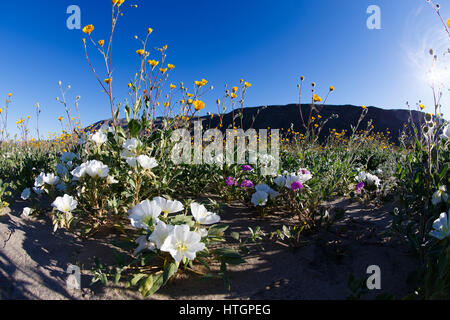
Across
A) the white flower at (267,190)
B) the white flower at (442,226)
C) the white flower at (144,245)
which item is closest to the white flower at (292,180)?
the white flower at (267,190)

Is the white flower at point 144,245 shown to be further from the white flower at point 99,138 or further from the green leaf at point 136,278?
the white flower at point 99,138

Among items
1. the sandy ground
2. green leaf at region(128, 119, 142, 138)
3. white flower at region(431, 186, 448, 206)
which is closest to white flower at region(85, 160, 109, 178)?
green leaf at region(128, 119, 142, 138)

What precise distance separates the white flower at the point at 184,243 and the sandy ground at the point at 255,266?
29 cm

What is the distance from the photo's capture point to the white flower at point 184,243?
48.5 inches

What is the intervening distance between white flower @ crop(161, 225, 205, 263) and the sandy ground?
0.29m

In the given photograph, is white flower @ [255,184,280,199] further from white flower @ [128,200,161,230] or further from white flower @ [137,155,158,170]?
white flower @ [128,200,161,230]

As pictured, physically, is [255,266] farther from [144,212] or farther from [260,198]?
[144,212]

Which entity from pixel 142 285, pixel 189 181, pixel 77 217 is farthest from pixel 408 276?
pixel 77 217

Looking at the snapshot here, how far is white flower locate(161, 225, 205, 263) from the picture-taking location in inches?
48.5

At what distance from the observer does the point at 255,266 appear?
158 centimetres

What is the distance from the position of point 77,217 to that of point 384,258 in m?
2.26

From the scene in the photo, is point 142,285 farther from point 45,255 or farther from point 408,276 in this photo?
point 408,276

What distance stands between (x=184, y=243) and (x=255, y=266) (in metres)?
0.59
